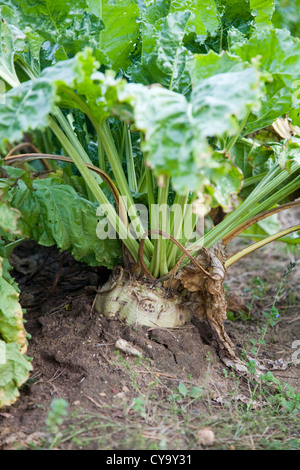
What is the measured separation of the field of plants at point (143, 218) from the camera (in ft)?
4.27

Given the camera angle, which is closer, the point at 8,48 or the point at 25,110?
the point at 25,110

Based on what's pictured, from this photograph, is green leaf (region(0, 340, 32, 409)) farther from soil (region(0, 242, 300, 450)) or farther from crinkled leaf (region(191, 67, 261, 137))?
crinkled leaf (region(191, 67, 261, 137))

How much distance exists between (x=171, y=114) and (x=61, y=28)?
950mm

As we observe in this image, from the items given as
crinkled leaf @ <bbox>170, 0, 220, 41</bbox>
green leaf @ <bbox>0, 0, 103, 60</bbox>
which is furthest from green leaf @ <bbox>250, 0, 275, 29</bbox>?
green leaf @ <bbox>0, 0, 103, 60</bbox>

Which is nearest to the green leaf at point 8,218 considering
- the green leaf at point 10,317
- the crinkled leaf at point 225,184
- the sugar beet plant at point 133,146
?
the sugar beet plant at point 133,146

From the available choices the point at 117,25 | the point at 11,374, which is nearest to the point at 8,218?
the point at 11,374

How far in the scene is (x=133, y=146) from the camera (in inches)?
81.8

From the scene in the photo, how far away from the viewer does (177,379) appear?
167 cm

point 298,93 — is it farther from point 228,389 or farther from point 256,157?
point 228,389

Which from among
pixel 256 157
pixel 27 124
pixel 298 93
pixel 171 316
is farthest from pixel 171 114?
pixel 256 157

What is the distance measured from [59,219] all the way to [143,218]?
0.36m

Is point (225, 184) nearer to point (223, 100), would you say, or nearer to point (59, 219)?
point (223, 100)

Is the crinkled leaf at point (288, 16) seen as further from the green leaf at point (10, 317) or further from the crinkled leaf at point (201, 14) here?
the green leaf at point (10, 317)

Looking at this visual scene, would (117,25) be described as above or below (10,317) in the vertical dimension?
above
